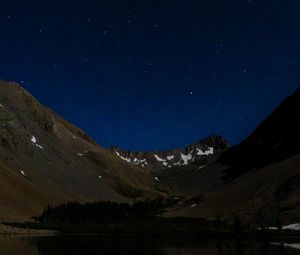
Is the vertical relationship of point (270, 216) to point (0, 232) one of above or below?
above

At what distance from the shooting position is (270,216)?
7549 inches

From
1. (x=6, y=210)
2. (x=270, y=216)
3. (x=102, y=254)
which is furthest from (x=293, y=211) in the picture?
(x=102, y=254)

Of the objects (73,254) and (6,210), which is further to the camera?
(6,210)

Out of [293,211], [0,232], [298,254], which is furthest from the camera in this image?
[293,211]

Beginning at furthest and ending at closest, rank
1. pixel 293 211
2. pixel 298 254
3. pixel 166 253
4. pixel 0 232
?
pixel 293 211 < pixel 0 232 < pixel 166 253 < pixel 298 254

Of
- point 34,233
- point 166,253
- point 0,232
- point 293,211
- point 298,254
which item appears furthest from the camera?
point 293,211

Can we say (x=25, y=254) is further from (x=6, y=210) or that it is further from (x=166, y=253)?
(x=6, y=210)

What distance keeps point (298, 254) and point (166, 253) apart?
66.7ft

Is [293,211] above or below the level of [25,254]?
above

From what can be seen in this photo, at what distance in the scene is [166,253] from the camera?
7644 cm

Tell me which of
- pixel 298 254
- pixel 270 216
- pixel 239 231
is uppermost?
pixel 270 216

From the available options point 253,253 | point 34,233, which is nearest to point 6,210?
point 34,233

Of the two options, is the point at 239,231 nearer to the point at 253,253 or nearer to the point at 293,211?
the point at 293,211

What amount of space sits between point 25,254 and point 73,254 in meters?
7.30
